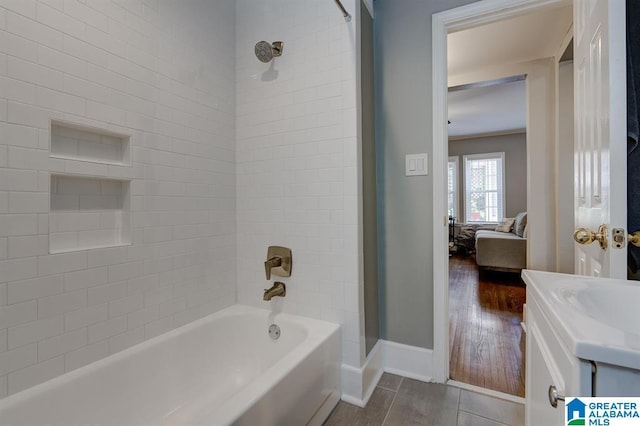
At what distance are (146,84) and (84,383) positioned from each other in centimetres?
132

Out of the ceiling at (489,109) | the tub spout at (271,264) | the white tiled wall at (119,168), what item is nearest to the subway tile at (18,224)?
the white tiled wall at (119,168)

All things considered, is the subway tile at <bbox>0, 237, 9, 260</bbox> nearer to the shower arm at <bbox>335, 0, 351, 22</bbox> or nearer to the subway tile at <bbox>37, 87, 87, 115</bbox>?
the subway tile at <bbox>37, 87, 87, 115</bbox>

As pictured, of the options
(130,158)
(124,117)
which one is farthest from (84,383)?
(124,117)

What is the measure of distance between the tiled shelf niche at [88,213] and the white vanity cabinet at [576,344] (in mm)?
1581

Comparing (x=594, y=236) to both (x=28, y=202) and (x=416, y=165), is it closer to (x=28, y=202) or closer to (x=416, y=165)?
(x=416, y=165)

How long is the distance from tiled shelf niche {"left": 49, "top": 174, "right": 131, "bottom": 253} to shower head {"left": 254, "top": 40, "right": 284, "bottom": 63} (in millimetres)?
992

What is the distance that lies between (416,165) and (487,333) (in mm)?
1579

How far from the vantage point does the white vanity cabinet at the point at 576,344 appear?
49 cm

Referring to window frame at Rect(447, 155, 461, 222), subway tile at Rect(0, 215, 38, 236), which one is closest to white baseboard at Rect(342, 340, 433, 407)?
subway tile at Rect(0, 215, 38, 236)

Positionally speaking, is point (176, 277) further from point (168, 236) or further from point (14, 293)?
point (14, 293)

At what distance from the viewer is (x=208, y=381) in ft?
5.20

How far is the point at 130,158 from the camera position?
137cm

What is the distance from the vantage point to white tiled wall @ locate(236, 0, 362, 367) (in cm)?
162

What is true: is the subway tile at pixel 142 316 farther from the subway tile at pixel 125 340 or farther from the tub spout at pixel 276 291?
the tub spout at pixel 276 291
